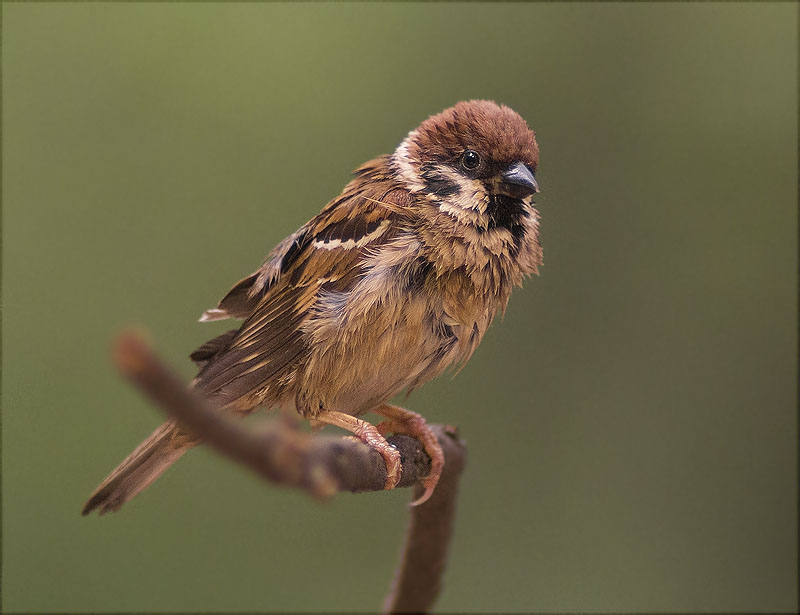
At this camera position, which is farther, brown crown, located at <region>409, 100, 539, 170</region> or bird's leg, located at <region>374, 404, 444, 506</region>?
bird's leg, located at <region>374, 404, 444, 506</region>

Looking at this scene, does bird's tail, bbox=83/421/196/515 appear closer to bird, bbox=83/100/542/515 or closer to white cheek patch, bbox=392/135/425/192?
bird, bbox=83/100/542/515

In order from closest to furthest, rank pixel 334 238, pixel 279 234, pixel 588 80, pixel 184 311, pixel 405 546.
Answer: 1. pixel 334 238
2. pixel 405 546
3. pixel 184 311
4. pixel 279 234
5. pixel 588 80

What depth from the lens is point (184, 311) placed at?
3.28 m

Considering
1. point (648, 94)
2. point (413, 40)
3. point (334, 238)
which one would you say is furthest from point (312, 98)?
point (334, 238)

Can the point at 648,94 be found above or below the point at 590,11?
below

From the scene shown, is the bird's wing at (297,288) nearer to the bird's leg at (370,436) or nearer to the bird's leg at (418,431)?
the bird's leg at (370,436)

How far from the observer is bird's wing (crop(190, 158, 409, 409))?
82.4 inches

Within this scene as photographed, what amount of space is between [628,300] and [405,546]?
193cm

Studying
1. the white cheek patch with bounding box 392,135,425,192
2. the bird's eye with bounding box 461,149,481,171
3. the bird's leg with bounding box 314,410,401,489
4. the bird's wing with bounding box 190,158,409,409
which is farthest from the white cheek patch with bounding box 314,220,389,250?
the bird's leg with bounding box 314,410,401,489

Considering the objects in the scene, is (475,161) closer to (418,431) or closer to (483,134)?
(483,134)

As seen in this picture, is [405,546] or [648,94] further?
[648,94]

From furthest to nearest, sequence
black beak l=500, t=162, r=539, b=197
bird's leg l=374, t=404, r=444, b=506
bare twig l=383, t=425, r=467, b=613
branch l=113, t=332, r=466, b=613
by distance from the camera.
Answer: bare twig l=383, t=425, r=467, b=613 → bird's leg l=374, t=404, r=444, b=506 → black beak l=500, t=162, r=539, b=197 → branch l=113, t=332, r=466, b=613

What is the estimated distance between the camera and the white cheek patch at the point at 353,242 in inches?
82.2

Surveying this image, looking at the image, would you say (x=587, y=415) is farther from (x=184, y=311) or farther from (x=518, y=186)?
(x=518, y=186)
